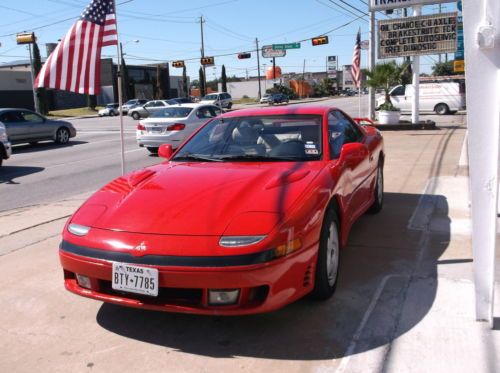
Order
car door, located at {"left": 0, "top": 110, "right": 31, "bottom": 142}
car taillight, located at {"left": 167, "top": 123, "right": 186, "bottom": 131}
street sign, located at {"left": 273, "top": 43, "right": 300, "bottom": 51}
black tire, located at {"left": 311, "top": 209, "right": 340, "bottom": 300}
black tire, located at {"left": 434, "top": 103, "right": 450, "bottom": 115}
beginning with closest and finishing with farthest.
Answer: black tire, located at {"left": 311, "top": 209, "right": 340, "bottom": 300} → car taillight, located at {"left": 167, "top": 123, "right": 186, "bottom": 131} → car door, located at {"left": 0, "top": 110, "right": 31, "bottom": 142} → black tire, located at {"left": 434, "top": 103, "right": 450, "bottom": 115} → street sign, located at {"left": 273, "top": 43, "right": 300, "bottom": 51}

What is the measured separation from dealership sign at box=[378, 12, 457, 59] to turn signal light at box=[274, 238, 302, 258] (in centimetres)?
1626

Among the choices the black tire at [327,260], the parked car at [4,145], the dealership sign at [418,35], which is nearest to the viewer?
the black tire at [327,260]

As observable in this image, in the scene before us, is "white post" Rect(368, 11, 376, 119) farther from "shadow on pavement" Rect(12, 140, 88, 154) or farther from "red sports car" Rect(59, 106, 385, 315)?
"red sports car" Rect(59, 106, 385, 315)

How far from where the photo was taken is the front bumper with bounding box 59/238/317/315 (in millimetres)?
3006

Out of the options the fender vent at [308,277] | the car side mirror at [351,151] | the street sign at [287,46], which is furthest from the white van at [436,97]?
the fender vent at [308,277]

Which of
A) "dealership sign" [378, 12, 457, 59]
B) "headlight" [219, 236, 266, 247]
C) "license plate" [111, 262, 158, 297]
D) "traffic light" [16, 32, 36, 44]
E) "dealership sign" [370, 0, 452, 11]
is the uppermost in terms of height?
"traffic light" [16, 32, 36, 44]

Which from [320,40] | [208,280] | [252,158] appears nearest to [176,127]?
[252,158]

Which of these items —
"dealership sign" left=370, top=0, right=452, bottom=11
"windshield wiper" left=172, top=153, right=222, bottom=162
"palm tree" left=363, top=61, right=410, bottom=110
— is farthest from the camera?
"palm tree" left=363, top=61, right=410, bottom=110

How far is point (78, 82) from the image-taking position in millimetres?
6207

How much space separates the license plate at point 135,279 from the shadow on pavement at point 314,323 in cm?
42

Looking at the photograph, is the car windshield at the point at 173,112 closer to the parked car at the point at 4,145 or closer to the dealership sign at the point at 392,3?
the parked car at the point at 4,145

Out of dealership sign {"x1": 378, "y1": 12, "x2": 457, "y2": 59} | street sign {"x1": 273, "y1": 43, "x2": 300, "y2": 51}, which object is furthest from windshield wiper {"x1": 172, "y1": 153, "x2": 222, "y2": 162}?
street sign {"x1": 273, "y1": 43, "x2": 300, "y2": 51}

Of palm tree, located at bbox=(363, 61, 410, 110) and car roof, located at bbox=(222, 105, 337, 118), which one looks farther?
palm tree, located at bbox=(363, 61, 410, 110)

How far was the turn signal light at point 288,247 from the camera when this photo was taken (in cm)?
310
